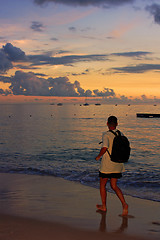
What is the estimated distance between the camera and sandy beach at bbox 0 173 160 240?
5355 millimetres

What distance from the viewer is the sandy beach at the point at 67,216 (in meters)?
5.36

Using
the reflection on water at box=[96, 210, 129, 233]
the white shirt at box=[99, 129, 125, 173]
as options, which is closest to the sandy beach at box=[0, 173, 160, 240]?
the reflection on water at box=[96, 210, 129, 233]

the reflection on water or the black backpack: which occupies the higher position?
the black backpack

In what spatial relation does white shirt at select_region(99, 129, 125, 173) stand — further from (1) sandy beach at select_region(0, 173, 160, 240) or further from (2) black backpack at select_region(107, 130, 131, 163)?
(1) sandy beach at select_region(0, 173, 160, 240)

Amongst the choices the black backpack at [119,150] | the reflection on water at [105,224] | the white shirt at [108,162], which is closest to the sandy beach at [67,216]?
the reflection on water at [105,224]

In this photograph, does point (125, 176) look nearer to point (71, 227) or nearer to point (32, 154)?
point (71, 227)

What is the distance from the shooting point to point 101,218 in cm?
629

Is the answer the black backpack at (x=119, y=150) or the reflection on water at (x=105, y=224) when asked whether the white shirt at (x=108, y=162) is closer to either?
the black backpack at (x=119, y=150)

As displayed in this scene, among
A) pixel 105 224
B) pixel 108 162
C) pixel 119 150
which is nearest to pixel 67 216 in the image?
pixel 105 224

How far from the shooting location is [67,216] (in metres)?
6.46

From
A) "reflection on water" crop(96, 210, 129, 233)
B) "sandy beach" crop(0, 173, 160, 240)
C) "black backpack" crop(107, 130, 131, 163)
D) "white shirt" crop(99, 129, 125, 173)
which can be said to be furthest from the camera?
"white shirt" crop(99, 129, 125, 173)

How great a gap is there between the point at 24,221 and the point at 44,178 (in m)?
5.49

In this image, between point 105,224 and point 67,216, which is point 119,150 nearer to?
point 105,224

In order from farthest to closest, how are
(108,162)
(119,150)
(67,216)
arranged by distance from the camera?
(67,216) < (108,162) < (119,150)
